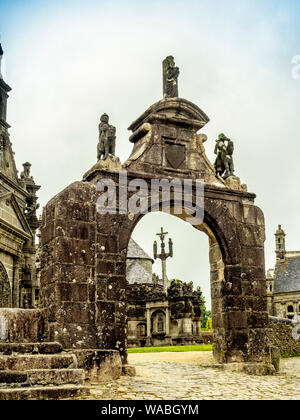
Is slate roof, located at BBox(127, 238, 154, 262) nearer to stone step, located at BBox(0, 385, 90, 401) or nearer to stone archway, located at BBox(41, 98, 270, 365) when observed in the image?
stone archway, located at BBox(41, 98, 270, 365)

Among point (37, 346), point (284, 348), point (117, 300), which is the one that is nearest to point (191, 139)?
point (117, 300)

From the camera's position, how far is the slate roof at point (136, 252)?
46516mm

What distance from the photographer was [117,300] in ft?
30.1

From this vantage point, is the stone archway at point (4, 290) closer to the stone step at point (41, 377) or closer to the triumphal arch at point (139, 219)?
the triumphal arch at point (139, 219)

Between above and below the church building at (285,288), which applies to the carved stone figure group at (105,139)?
above

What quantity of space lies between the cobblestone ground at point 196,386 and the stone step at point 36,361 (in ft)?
1.70

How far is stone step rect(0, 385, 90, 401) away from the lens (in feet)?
18.8

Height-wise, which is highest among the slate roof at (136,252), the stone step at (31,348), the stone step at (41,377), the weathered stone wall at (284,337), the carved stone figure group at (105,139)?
the slate roof at (136,252)

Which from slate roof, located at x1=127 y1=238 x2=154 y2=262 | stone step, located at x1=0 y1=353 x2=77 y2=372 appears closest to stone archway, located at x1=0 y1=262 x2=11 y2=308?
stone step, located at x1=0 y1=353 x2=77 y2=372

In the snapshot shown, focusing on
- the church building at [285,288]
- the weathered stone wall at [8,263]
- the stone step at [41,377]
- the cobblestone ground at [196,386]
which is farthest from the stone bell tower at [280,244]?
the stone step at [41,377]

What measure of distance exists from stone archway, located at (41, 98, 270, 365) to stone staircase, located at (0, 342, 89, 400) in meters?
1.21

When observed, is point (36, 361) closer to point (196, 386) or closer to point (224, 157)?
point (196, 386)

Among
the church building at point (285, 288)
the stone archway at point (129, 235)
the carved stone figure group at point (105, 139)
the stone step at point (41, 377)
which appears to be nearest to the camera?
the stone step at point (41, 377)
